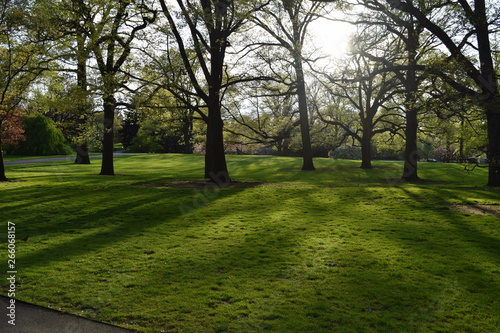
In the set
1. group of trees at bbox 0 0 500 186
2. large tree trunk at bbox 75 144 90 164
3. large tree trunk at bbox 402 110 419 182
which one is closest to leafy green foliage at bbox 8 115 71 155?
large tree trunk at bbox 75 144 90 164

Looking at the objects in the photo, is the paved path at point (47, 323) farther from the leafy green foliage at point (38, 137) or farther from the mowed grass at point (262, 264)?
the leafy green foliage at point (38, 137)

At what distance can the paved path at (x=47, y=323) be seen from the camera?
16.5 feet

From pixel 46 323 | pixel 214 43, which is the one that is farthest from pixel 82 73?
pixel 46 323

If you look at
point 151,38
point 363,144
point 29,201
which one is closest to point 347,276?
point 29,201

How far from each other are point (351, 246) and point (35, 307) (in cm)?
653

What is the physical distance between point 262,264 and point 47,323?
13.1 ft

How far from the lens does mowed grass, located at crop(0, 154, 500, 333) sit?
5.50 metres

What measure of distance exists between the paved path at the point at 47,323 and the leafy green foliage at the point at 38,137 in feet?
179

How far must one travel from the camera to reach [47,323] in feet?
17.1

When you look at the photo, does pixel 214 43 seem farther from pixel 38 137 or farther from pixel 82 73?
pixel 38 137

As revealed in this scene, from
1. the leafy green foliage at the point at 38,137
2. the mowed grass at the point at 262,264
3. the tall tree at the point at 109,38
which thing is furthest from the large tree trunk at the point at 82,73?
the leafy green foliage at the point at 38,137

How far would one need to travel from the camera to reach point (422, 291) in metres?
6.32

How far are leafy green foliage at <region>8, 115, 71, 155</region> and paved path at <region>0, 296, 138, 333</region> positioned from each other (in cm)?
5452

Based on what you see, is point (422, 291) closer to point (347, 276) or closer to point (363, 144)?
point (347, 276)
